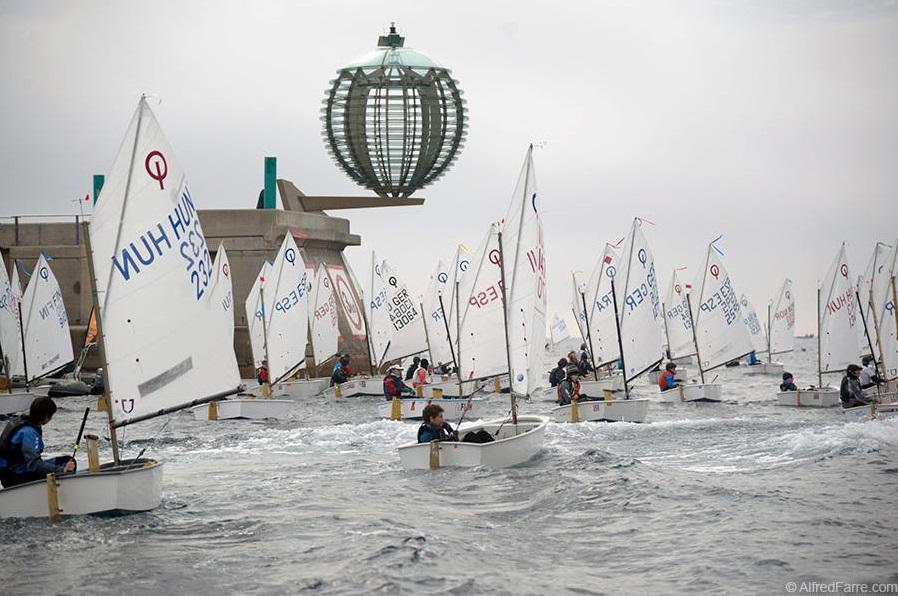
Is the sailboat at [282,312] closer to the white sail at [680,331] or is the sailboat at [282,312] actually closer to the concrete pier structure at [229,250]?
the concrete pier structure at [229,250]

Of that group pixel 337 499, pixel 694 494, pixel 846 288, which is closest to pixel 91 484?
pixel 337 499

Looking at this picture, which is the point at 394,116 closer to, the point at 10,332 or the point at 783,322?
the point at 10,332

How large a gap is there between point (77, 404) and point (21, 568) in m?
26.7

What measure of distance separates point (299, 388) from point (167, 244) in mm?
23610

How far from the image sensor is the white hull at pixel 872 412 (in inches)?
1161

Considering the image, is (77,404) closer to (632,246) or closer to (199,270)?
(632,246)

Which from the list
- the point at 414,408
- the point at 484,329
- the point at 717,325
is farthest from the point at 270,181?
the point at 484,329

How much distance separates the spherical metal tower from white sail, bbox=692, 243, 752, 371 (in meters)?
11.9

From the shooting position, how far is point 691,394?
3828 centimetres

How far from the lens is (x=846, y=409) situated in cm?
3128

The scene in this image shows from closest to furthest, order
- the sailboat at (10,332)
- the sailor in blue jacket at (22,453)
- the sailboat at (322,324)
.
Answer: the sailor in blue jacket at (22,453)
the sailboat at (10,332)
the sailboat at (322,324)

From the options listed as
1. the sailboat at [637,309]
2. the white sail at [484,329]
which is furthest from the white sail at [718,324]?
the white sail at [484,329]

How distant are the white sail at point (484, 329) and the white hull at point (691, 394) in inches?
433

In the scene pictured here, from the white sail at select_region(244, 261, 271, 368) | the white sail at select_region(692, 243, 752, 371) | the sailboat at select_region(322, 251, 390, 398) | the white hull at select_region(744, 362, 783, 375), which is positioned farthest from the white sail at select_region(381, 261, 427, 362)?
the white hull at select_region(744, 362, 783, 375)
